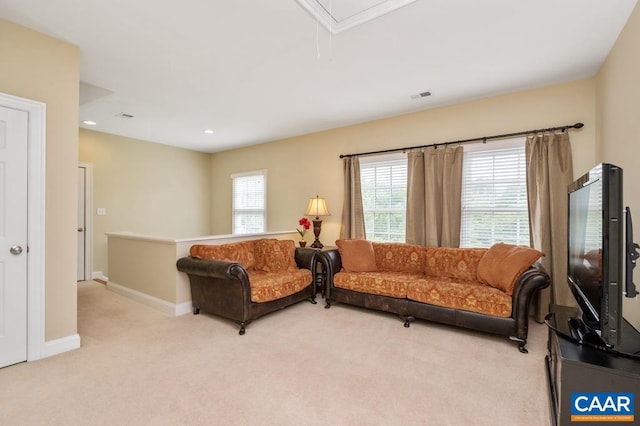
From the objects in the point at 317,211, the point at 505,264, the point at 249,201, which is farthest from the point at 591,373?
the point at 249,201

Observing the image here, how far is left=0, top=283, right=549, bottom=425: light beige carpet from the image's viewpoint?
5.75 feet

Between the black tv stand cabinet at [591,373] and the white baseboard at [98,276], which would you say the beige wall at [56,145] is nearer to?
the white baseboard at [98,276]

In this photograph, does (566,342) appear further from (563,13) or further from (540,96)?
(540,96)

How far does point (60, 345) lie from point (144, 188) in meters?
3.78

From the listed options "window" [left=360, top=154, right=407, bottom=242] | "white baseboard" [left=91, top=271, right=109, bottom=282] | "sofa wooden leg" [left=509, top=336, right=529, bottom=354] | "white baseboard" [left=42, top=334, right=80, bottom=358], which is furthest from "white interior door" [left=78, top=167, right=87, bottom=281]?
"sofa wooden leg" [left=509, top=336, right=529, bottom=354]

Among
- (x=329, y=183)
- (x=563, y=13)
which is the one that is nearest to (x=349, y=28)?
(x=563, y=13)

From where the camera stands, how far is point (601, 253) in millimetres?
1419

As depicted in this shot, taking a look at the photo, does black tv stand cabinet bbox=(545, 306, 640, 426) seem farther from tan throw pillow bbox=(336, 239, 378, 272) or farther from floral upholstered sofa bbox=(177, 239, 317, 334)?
floral upholstered sofa bbox=(177, 239, 317, 334)

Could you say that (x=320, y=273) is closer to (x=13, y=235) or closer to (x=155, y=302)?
(x=155, y=302)

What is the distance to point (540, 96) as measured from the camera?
3.26 metres

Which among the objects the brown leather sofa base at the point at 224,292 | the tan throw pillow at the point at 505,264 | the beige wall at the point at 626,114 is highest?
the beige wall at the point at 626,114

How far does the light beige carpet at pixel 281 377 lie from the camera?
1.75m

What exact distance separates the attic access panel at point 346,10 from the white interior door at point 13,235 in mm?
2312

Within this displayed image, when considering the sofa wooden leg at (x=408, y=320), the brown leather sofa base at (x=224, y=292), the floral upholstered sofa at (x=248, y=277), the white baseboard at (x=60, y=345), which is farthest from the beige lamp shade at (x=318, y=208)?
the white baseboard at (x=60, y=345)
